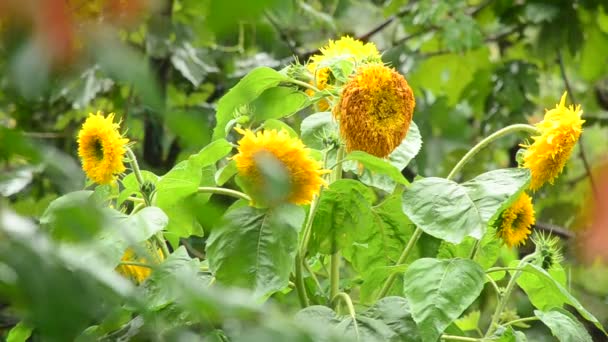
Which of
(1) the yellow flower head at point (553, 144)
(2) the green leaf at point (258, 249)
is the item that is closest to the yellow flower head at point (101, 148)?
(2) the green leaf at point (258, 249)

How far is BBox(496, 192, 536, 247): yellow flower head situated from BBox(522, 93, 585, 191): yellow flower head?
27 millimetres

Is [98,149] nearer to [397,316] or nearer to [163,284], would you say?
[163,284]

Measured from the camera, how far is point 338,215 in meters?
0.85

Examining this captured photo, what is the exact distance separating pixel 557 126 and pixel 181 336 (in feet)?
1.86

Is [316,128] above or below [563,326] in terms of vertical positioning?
above

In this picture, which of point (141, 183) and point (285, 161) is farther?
point (141, 183)

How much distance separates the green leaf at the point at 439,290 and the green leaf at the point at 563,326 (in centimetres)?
9

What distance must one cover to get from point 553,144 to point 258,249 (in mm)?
266

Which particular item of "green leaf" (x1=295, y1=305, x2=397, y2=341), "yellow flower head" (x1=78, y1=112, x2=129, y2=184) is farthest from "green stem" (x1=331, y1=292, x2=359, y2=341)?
"yellow flower head" (x1=78, y1=112, x2=129, y2=184)

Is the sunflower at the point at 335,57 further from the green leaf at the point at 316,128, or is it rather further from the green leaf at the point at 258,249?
the green leaf at the point at 258,249

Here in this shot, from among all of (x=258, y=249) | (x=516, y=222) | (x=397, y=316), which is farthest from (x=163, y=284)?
(x=516, y=222)

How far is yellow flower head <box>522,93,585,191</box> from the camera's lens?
0.85 metres

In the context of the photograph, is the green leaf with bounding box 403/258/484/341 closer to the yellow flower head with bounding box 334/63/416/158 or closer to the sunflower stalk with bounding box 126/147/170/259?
the yellow flower head with bounding box 334/63/416/158

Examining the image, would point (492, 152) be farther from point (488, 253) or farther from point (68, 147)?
point (488, 253)
